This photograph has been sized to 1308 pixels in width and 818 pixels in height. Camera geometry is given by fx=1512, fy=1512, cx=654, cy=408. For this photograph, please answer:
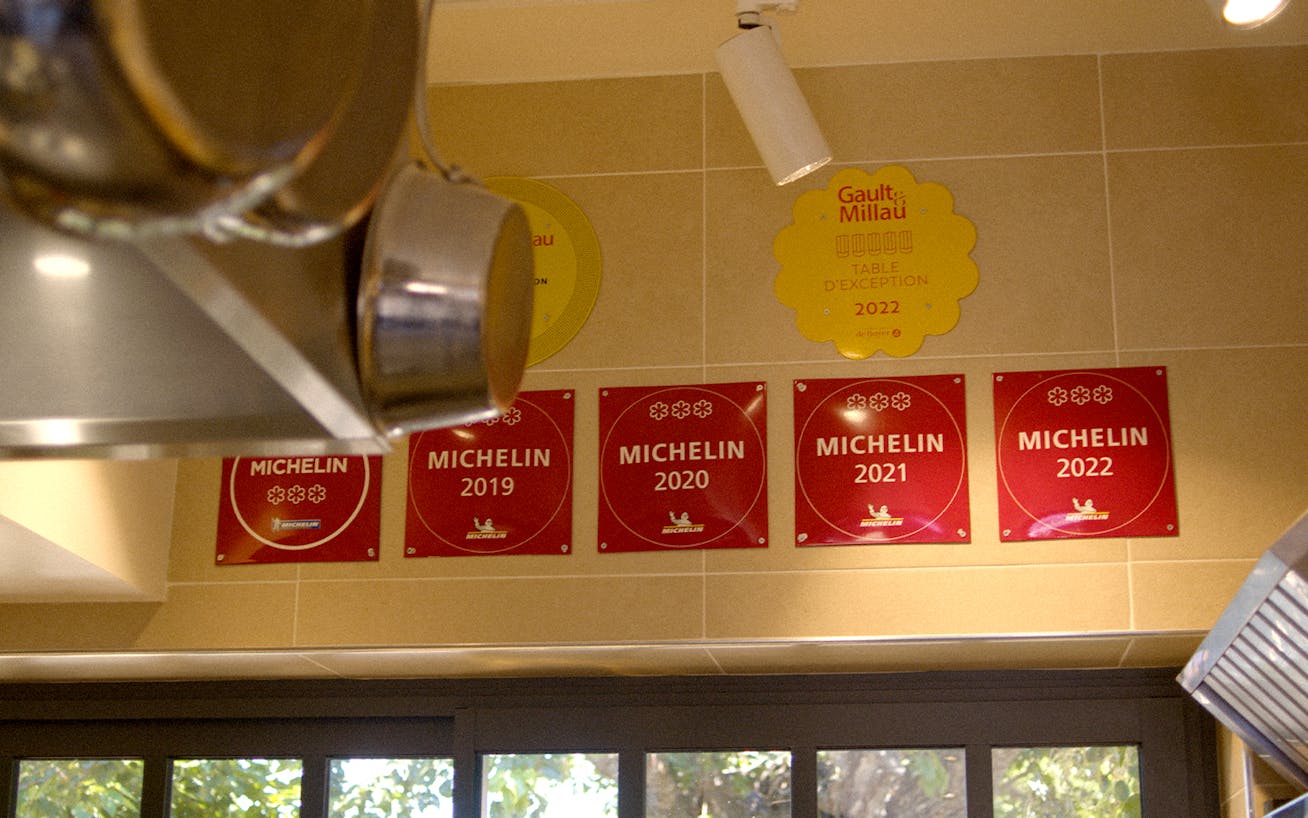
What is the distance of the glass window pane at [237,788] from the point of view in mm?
2766

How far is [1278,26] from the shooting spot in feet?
8.08

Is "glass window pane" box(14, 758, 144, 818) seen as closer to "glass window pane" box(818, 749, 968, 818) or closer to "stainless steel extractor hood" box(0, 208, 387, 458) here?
"glass window pane" box(818, 749, 968, 818)

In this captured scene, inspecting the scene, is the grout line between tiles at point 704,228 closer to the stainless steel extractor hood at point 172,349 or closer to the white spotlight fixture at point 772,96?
the white spotlight fixture at point 772,96

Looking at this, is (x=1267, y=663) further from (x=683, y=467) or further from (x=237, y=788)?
(x=237, y=788)

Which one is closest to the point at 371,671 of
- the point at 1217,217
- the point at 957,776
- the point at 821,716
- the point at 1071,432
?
the point at 821,716

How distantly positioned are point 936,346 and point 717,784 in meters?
0.84

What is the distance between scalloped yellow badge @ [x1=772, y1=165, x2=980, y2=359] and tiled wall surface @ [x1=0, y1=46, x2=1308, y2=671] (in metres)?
0.03

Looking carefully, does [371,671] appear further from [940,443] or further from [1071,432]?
[1071,432]

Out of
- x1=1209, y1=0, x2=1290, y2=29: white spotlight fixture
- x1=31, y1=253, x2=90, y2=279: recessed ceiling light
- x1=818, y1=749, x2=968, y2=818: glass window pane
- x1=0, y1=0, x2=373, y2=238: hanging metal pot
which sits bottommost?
x1=818, y1=749, x2=968, y2=818: glass window pane

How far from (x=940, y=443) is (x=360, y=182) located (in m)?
1.75

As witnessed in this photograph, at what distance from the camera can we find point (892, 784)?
2572mm

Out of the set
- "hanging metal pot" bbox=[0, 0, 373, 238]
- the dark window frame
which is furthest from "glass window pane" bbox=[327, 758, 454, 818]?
"hanging metal pot" bbox=[0, 0, 373, 238]

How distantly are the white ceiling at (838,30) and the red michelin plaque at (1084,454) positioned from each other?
1.85 feet

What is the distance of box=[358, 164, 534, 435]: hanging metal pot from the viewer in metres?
0.89
